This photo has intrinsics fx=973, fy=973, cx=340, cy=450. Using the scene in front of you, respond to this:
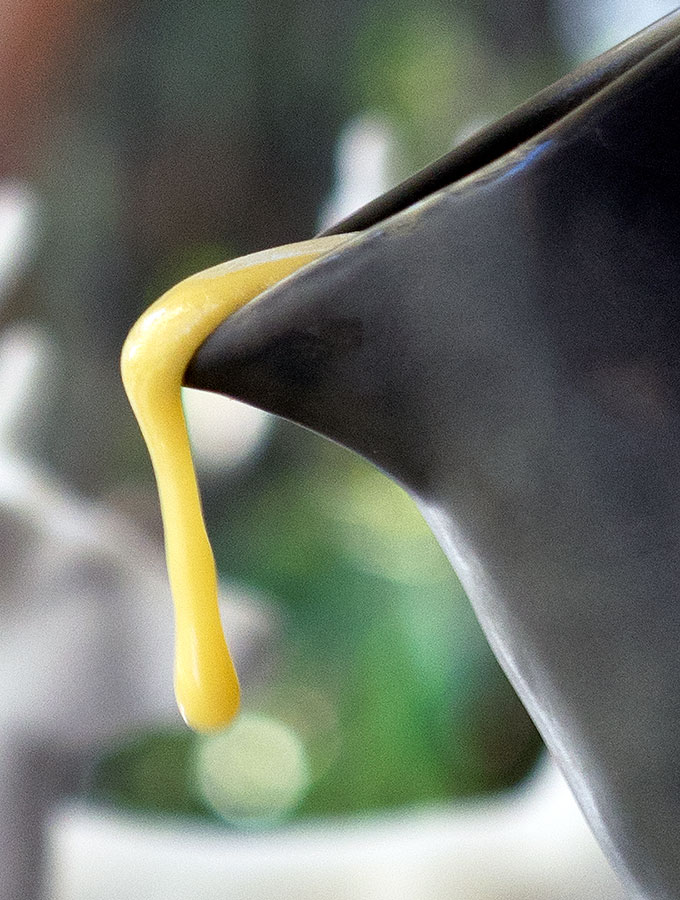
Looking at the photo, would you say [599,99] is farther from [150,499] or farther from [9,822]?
[9,822]

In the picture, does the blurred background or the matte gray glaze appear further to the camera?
the blurred background

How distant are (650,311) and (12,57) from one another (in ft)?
3.27

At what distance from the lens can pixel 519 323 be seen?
7.8 inches

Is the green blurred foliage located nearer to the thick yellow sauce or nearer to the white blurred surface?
the white blurred surface

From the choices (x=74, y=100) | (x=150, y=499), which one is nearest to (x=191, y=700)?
(x=150, y=499)

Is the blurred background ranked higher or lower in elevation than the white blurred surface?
higher

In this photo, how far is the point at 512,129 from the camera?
0.25 metres

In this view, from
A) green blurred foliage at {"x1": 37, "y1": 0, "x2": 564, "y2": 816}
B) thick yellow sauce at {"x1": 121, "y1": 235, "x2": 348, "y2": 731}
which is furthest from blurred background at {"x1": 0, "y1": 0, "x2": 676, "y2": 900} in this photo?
thick yellow sauce at {"x1": 121, "y1": 235, "x2": 348, "y2": 731}

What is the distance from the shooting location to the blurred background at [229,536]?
0.98 meters

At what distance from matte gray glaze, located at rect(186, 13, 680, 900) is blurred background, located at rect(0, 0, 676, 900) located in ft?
2.54

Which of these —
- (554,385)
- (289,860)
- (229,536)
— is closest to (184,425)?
(554,385)

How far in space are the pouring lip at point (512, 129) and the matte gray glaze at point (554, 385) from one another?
0.03 metres

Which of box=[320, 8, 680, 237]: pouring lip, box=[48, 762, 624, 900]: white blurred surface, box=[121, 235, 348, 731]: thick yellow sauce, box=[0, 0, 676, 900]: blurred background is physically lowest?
box=[48, 762, 624, 900]: white blurred surface

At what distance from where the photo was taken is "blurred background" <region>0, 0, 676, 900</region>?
98 cm
